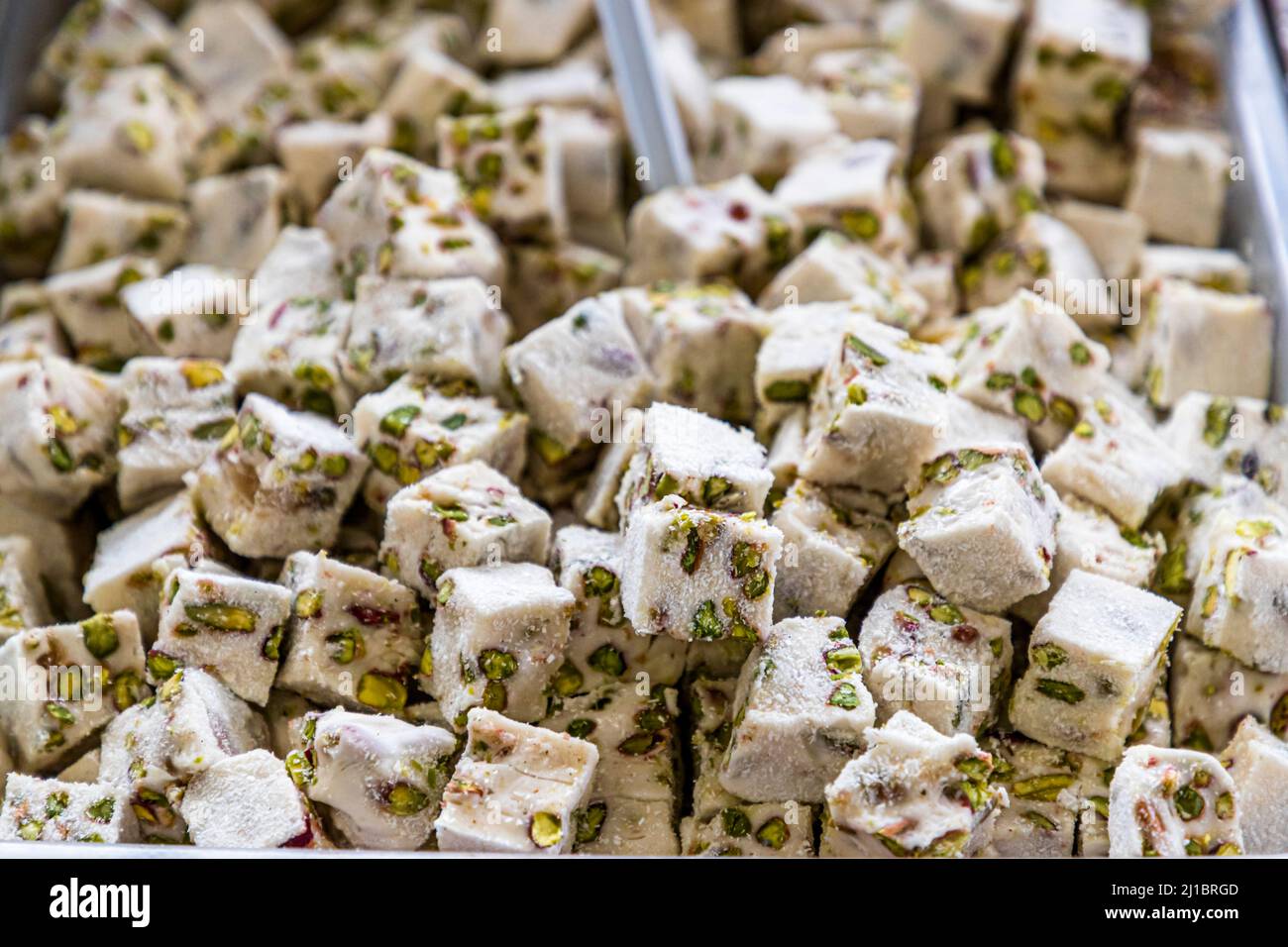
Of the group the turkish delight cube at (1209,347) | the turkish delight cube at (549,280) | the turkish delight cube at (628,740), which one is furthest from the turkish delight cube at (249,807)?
the turkish delight cube at (1209,347)

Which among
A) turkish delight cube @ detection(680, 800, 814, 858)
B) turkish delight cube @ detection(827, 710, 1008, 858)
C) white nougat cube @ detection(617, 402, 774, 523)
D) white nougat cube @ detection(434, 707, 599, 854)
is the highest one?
white nougat cube @ detection(617, 402, 774, 523)

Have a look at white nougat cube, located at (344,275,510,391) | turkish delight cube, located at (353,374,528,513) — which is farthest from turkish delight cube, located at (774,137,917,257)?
turkish delight cube, located at (353,374,528,513)

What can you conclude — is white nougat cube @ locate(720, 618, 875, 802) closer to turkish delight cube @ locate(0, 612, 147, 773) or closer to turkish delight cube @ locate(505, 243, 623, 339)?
turkish delight cube @ locate(0, 612, 147, 773)

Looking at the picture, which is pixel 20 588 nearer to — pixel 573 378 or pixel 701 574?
pixel 573 378
